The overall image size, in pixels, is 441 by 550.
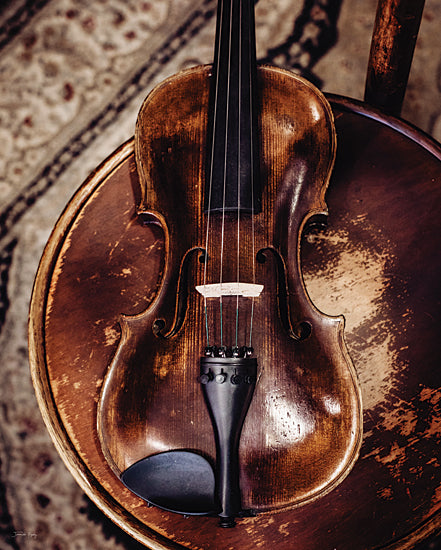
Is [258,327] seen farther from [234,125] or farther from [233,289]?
[234,125]

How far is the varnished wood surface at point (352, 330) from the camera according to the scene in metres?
0.90

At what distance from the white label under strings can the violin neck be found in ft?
0.49

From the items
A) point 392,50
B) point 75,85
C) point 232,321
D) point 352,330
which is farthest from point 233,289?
point 75,85

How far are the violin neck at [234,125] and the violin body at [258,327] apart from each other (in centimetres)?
2

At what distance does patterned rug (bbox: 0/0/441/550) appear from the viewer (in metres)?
1.35

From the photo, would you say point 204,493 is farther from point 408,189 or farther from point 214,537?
point 408,189

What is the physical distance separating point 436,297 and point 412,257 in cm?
10

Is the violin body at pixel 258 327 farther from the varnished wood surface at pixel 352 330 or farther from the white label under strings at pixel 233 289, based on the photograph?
the varnished wood surface at pixel 352 330

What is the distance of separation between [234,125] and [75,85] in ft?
2.67

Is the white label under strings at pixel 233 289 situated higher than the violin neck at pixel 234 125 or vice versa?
the violin neck at pixel 234 125

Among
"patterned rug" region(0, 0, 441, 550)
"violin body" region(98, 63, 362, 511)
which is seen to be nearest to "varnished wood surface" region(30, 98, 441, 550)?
"violin body" region(98, 63, 362, 511)

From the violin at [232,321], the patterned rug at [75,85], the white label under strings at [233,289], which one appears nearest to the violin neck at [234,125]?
the violin at [232,321]

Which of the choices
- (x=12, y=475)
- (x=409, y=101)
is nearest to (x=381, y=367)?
(x=409, y=101)

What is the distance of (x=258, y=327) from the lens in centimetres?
81
